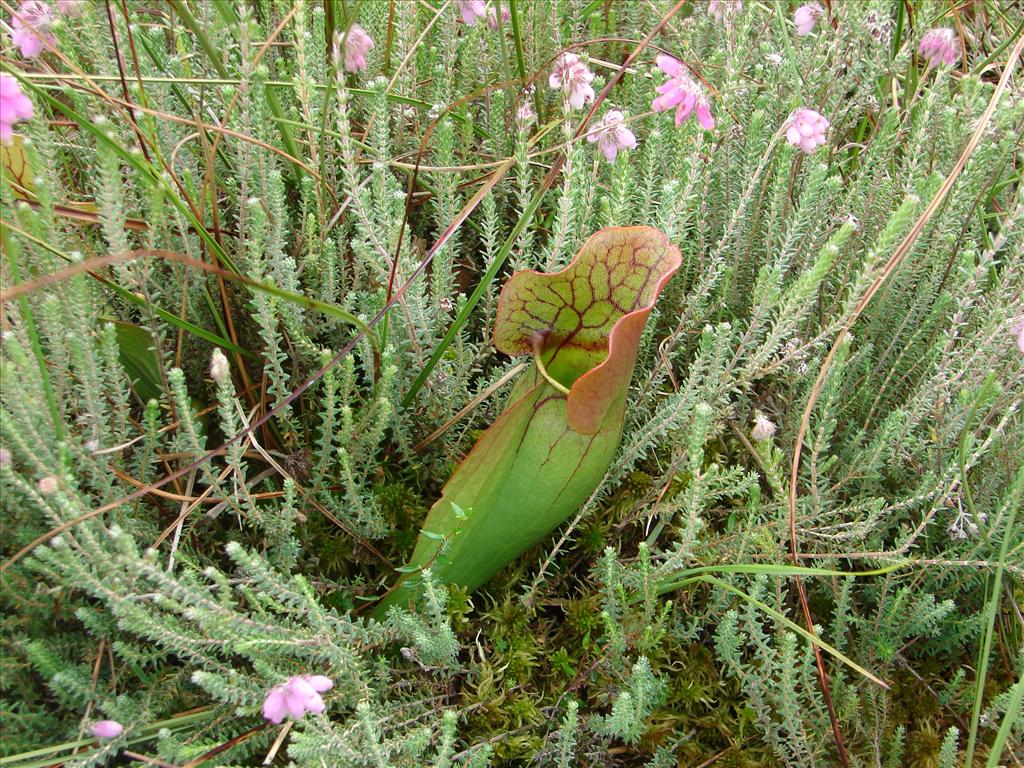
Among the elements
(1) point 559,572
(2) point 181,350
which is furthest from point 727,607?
(2) point 181,350

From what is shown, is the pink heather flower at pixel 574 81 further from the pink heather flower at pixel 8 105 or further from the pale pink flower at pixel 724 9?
the pink heather flower at pixel 8 105

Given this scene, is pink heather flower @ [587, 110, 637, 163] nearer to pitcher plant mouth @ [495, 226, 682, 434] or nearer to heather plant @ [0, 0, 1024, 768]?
heather plant @ [0, 0, 1024, 768]

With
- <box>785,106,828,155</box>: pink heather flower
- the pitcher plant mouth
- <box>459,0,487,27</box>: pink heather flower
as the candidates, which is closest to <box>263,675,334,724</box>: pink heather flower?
the pitcher plant mouth

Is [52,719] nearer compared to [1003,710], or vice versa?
[52,719]

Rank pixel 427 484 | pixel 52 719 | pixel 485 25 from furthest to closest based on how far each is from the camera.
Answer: pixel 485 25
pixel 427 484
pixel 52 719

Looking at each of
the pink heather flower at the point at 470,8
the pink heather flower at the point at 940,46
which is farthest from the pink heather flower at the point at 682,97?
the pink heather flower at the point at 940,46

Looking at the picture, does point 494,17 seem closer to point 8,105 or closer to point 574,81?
point 574,81

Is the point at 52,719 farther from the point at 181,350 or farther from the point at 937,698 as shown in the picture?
the point at 937,698
